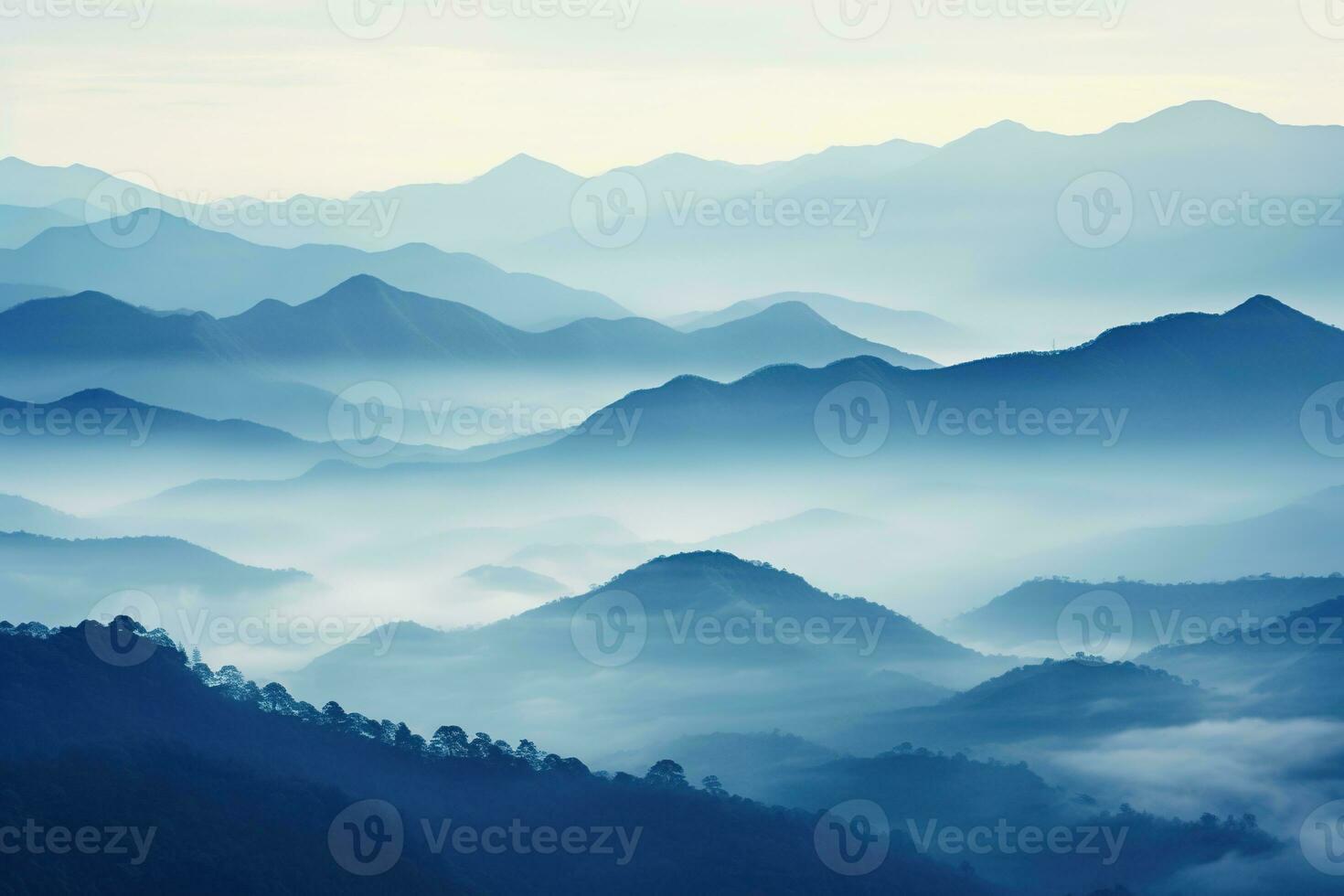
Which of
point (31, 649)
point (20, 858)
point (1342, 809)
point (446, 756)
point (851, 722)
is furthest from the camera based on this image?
point (851, 722)

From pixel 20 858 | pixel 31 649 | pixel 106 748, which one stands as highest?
pixel 31 649

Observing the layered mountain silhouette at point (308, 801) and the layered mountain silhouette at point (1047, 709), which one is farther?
the layered mountain silhouette at point (1047, 709)

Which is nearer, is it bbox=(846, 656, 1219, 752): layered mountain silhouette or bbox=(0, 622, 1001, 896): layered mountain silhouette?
bbox=(0, 622, 1001, 896): layered mountain silhouette

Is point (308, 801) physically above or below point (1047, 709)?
below

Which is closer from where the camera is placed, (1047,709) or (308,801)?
(308,801)

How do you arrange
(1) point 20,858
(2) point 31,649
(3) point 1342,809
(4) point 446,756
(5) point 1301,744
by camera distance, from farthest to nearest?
(5) point 1301,744 → (3) point 1342,809 → (4) point 446,756 → (2) point 31,649 → (1) point 20,858

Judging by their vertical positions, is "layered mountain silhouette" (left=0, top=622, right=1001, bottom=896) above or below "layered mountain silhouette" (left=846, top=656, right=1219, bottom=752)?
below

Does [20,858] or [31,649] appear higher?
[31,649]

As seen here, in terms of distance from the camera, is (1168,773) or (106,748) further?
(1168,773)

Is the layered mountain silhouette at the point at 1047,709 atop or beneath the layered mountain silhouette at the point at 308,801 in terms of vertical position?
atop

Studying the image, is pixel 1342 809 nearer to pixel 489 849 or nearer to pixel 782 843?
pixel 782 843

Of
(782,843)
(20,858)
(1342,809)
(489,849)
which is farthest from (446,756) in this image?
(1342,809)
